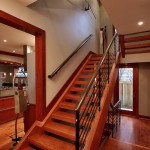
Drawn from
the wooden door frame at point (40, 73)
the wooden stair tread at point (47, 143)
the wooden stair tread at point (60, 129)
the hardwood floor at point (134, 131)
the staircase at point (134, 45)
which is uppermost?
the staircase at point (134, 45)

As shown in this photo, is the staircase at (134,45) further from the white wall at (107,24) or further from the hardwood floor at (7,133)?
the hardwood floor at (7,133)

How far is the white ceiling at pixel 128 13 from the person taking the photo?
2227 millimetres

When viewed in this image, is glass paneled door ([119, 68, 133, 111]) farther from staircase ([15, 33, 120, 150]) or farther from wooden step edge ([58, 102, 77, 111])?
wooden step edge ([58, 102, 77, 111])

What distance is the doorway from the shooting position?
6316 mm

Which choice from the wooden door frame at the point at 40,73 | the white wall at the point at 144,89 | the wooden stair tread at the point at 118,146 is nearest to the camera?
the wooden door frame at the point at 40,73

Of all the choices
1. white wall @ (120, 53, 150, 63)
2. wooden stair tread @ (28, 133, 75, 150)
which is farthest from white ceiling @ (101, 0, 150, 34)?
wooden stair tread @ (28, 133, 75, 150)

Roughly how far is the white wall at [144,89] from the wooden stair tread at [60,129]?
15.2ft

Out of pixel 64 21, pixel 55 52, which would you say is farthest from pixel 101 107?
pixel 64 21

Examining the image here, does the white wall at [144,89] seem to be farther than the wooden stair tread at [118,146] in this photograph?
Yes

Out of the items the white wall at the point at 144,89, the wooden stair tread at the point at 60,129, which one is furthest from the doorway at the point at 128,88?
the wooden stair tread at the point at 60,129

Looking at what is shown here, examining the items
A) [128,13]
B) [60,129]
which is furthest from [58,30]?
[60,129]

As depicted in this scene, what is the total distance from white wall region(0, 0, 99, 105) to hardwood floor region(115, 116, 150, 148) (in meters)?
2.79

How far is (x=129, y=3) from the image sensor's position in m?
2.23

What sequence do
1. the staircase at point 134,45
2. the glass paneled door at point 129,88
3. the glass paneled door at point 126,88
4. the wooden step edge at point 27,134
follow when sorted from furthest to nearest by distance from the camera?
the glass paneled door at point 126,88, the glass paneled door at point 129,88, the staircase at point 134,45, the wooden step edge at point 27,134
